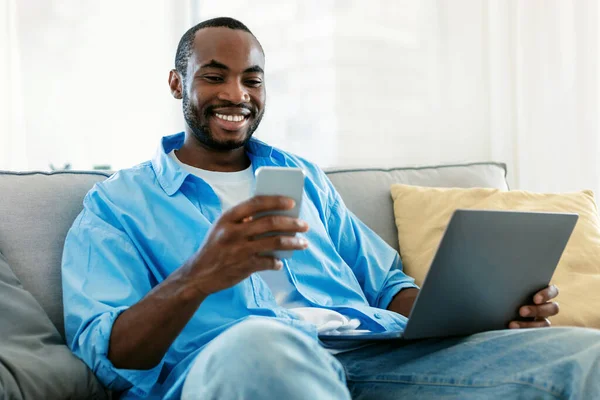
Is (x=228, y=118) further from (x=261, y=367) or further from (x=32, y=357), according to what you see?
(x=261, y=367)

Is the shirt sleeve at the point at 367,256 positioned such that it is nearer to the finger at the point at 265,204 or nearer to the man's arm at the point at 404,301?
the man's arm at the point at 404,301

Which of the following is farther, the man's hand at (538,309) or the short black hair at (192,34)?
the short black hair at (192,34)

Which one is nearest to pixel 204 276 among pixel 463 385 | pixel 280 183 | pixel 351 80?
pixel 280 183

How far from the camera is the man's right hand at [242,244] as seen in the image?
963 millimetres

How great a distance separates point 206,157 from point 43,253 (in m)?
0.42

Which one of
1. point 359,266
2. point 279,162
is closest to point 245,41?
point 279,162

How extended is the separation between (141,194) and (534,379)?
2.66ft

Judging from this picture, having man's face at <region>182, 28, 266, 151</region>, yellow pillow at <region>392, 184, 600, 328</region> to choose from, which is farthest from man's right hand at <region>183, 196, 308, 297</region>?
yellow pillow at <region>392, 184, 600, 328</region>

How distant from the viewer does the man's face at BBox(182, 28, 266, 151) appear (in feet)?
5.30

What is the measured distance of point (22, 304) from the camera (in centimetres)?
129

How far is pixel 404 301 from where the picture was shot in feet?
5.17

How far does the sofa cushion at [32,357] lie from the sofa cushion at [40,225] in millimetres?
77

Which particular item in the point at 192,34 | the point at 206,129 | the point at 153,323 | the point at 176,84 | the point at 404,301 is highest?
the point at 192,34

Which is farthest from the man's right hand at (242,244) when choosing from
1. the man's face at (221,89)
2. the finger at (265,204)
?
the man's face at (221,89)
